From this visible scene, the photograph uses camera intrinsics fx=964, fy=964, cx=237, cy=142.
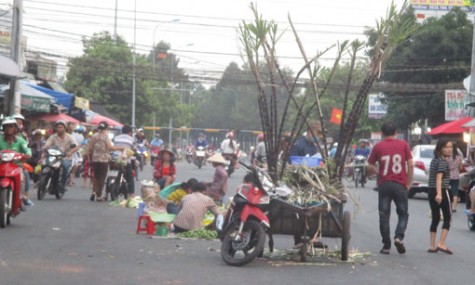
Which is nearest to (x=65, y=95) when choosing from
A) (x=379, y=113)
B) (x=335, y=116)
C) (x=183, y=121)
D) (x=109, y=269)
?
(x=335, y=116)

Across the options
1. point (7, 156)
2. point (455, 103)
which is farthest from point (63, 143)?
point (455, 103)

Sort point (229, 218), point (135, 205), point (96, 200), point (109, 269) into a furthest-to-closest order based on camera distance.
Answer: point (96, 200)
point (135, 205)
point (229, 218)
point (109, 269)

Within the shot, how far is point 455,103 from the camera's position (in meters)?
40.2

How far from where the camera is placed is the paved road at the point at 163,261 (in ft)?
31.1

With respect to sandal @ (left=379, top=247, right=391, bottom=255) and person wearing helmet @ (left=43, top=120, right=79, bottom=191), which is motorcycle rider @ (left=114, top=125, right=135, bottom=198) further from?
sandal @ (left=379, top=247, right=391, bottom=255)

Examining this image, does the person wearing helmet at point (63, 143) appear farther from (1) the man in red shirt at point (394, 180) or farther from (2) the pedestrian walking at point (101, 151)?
(1) the man in red shirt at point (394, 180)

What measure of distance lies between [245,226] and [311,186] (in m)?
1.06

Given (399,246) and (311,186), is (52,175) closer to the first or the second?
(399,246)

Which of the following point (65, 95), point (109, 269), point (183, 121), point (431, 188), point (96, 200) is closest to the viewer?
point (109, 269)

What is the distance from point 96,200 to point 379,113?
41.2 metres

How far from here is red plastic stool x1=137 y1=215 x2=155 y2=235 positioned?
1401 centimetres

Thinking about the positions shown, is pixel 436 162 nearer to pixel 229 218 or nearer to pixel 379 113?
pixel 229 218

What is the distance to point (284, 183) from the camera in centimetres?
1149

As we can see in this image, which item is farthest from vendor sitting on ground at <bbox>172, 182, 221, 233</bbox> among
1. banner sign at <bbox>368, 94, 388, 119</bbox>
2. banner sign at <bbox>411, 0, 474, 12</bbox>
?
banner sign at <bbox>411, 0, 474, 12</bbox>
